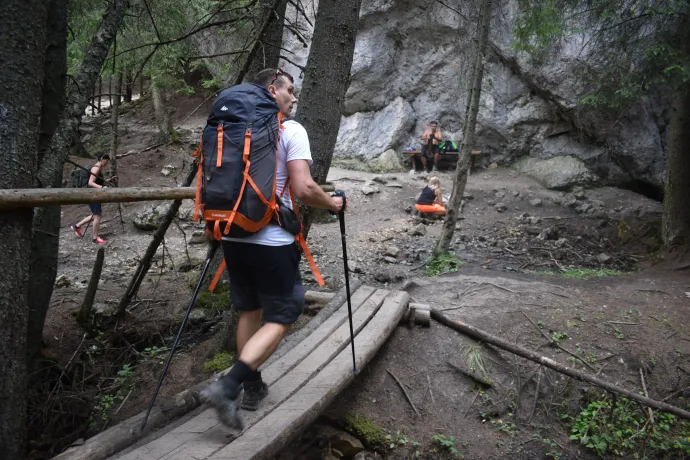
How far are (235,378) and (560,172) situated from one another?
50.5 feet

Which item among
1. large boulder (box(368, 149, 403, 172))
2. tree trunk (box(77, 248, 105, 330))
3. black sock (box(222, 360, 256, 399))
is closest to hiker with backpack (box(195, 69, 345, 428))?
black sock (box(222, 360, 256, 399))

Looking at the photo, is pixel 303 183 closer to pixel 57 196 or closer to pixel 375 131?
pixel 57 196

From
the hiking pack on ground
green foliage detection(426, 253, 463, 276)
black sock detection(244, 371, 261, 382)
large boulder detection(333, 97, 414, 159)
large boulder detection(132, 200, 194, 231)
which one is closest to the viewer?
the hiking pack on ground

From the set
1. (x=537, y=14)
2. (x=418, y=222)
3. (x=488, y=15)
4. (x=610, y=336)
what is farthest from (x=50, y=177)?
(x=418, y=222)

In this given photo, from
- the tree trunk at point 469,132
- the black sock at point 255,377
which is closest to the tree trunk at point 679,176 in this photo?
the tree trunk at point 469,132

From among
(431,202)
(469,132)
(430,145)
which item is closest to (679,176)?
(469,132)

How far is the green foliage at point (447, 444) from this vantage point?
172 inches

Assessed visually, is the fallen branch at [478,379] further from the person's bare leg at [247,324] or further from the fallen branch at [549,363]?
the person's bare leg at [247,324]

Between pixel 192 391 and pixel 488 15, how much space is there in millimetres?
7736

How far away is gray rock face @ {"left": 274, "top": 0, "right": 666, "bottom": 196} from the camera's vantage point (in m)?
15.9

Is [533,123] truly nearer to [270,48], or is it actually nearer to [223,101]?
[270,48]

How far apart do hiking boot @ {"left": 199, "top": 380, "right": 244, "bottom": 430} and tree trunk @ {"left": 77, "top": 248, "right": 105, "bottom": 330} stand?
350 centimetres

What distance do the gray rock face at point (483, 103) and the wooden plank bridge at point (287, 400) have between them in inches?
514

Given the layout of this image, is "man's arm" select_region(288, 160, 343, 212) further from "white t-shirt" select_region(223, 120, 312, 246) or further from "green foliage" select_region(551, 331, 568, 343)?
"green foliage" select_region(551, 331, 568, 343)
